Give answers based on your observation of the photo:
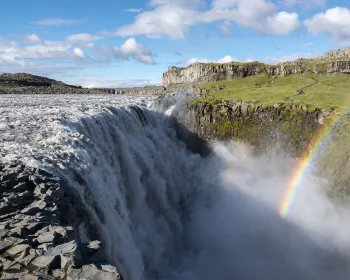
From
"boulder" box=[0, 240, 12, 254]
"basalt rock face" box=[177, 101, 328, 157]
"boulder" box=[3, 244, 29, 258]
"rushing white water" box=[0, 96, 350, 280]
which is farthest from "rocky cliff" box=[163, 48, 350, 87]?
"boulder" box=[0, 240, 12, 254]

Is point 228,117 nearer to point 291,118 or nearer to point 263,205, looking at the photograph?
point 291,118

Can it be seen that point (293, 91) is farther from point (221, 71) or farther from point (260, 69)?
point (221, 71)

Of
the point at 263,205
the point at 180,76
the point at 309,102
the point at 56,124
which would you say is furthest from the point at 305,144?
the point at 180,76

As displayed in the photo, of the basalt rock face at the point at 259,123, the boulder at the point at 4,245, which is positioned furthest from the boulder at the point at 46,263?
A: the basalt rock face at the point at 259,123

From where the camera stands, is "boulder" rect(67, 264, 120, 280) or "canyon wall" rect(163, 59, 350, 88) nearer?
"boulder" rect(67, 264, 120, 280)

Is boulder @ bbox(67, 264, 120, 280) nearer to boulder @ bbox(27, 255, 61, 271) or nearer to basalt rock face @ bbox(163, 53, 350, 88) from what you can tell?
boulder @ bbox(27, 255, 61, 271)

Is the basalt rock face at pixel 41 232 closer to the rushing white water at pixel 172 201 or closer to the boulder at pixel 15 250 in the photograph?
the boulder at pixel 15 250

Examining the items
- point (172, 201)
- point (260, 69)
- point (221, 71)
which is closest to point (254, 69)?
point (260, 69)
